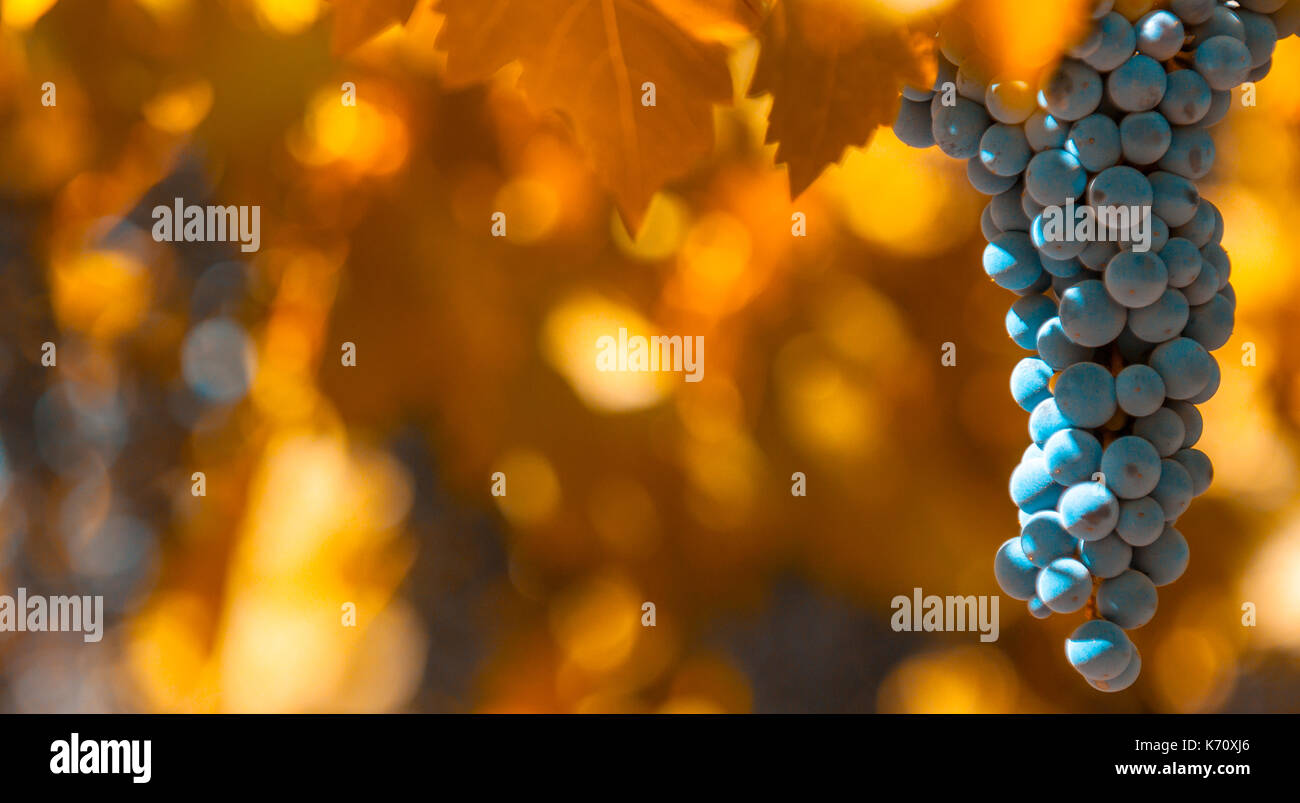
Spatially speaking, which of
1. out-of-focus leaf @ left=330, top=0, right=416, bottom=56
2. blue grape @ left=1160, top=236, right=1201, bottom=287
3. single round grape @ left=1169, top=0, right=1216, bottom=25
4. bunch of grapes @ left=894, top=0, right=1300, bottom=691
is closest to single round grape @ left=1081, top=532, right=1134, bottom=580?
bunch of grapes @ left=894, top=0, right=1300, bottom=691

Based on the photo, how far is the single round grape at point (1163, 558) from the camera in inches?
15.5

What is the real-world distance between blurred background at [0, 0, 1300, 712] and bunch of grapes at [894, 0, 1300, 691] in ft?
1.35

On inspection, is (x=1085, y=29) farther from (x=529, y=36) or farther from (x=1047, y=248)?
(x=529, y=36)

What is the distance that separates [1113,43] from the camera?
368 millimetres

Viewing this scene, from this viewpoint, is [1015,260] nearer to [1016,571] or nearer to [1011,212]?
[1011,212]

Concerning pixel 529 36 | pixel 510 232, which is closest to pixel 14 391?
pixel 510 232

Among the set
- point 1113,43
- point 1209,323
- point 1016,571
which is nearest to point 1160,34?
point 1113,43

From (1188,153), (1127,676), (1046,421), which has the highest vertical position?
(1188,153)

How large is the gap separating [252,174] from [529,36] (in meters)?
0.59

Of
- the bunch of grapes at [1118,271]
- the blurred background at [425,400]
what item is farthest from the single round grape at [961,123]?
the blurred background at [425,400]

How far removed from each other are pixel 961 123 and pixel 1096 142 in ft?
0.18

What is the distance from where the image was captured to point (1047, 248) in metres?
0.39

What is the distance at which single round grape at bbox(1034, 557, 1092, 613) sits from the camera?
379mm

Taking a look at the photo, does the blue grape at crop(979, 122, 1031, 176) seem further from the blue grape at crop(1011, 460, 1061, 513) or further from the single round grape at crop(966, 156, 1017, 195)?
the blue grape at crop(1011, 460, 1061, 513)
